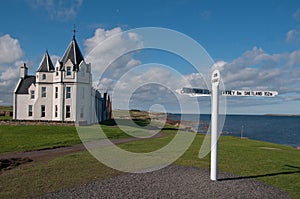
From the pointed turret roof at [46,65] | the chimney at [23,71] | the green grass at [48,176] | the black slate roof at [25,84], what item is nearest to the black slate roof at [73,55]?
the pointed turret roof at [46,65]

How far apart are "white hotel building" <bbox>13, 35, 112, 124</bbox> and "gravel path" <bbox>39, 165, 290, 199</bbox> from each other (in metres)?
31.7

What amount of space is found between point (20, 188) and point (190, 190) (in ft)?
18.9

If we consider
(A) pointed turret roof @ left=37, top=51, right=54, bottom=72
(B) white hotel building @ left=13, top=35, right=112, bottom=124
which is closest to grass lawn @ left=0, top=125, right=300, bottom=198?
(B) white hotel building @ left=13, top=35, right=112, bottom=124

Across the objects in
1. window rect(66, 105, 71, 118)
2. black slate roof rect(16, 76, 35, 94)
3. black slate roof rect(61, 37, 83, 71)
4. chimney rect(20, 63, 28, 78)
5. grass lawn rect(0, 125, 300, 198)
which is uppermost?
black slate roof rect(61, 37, 83, 71)

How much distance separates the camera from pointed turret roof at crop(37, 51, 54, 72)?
4550 cm

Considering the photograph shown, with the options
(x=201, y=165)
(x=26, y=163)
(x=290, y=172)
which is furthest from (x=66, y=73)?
(x=290, y=172)

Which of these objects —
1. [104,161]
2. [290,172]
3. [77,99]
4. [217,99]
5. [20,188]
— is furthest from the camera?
[77,99]

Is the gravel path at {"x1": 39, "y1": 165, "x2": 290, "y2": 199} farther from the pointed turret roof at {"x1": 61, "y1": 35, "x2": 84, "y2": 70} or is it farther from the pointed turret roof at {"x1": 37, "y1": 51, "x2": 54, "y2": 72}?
the pointed turret roof at {"x1": 37, "y1": 51, "x2": 54, "y2": 72}

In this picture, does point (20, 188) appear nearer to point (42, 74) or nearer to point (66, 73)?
point (66, 73)

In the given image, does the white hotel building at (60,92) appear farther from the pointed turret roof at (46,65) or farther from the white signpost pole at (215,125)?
the white signpost pole at (215,125)

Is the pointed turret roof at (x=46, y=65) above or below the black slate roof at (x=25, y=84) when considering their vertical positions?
above

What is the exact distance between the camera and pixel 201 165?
14883 mm

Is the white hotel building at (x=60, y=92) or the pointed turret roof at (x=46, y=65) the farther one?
the pointed turret roof at (x=46, y=65)

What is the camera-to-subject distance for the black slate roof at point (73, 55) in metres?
43.6
